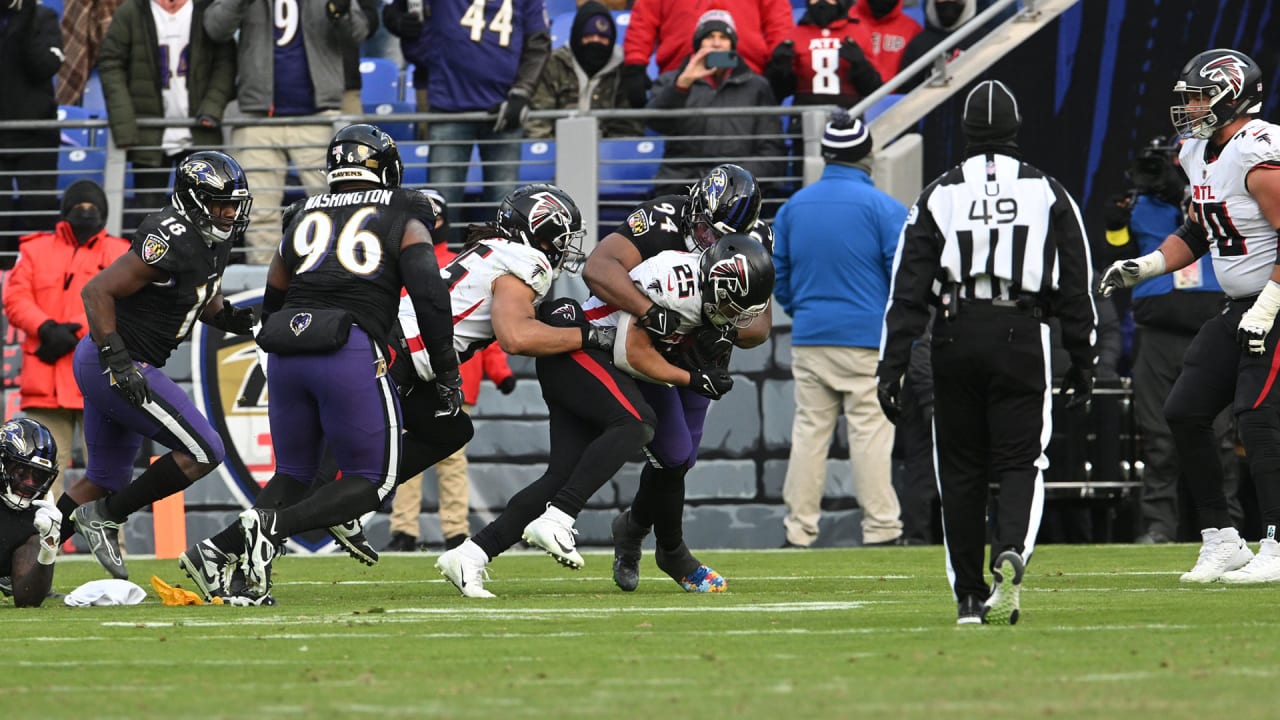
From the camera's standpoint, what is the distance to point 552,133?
45.1 feet

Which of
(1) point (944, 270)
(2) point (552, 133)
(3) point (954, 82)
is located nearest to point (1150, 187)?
(3) point (954, 82)

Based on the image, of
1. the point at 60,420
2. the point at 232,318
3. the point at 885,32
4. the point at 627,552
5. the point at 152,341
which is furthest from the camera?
the point at 885,32

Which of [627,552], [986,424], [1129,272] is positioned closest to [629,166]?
[627,552]

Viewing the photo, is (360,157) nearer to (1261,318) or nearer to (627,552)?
(627,552)

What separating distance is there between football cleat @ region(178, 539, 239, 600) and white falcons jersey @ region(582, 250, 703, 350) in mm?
1953

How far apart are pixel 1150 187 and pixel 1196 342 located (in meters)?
4.15

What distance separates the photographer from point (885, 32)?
46.0ft

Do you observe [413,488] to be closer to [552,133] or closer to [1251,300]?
[552,133]

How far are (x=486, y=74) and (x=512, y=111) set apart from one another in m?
0.40

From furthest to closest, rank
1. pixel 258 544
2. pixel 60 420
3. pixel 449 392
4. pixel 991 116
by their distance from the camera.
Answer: pixel 60 420 → pixel 449 392 → pixel 258 544 → pixel 991 116

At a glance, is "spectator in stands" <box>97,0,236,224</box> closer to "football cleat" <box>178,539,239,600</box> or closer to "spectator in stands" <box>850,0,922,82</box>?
"spectator in stands" <box>850,0,922,82</box>

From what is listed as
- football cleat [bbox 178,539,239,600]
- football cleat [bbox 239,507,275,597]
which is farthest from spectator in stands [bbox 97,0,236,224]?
football cleat [bbox 239,507,275,597]

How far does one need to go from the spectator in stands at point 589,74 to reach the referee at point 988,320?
735 centimetres

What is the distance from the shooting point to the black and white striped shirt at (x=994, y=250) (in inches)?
244
